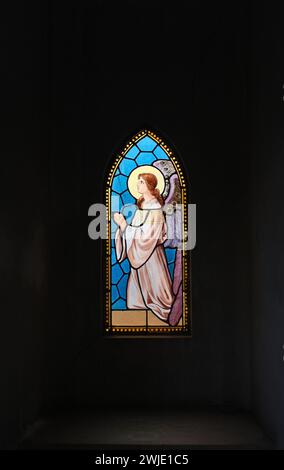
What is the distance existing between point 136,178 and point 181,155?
447mm

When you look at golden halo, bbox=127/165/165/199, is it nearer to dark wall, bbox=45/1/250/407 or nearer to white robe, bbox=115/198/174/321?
white robe, bbox=115/198/174/321

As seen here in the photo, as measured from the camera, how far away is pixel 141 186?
5129 millimetres

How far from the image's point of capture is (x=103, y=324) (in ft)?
16.3
